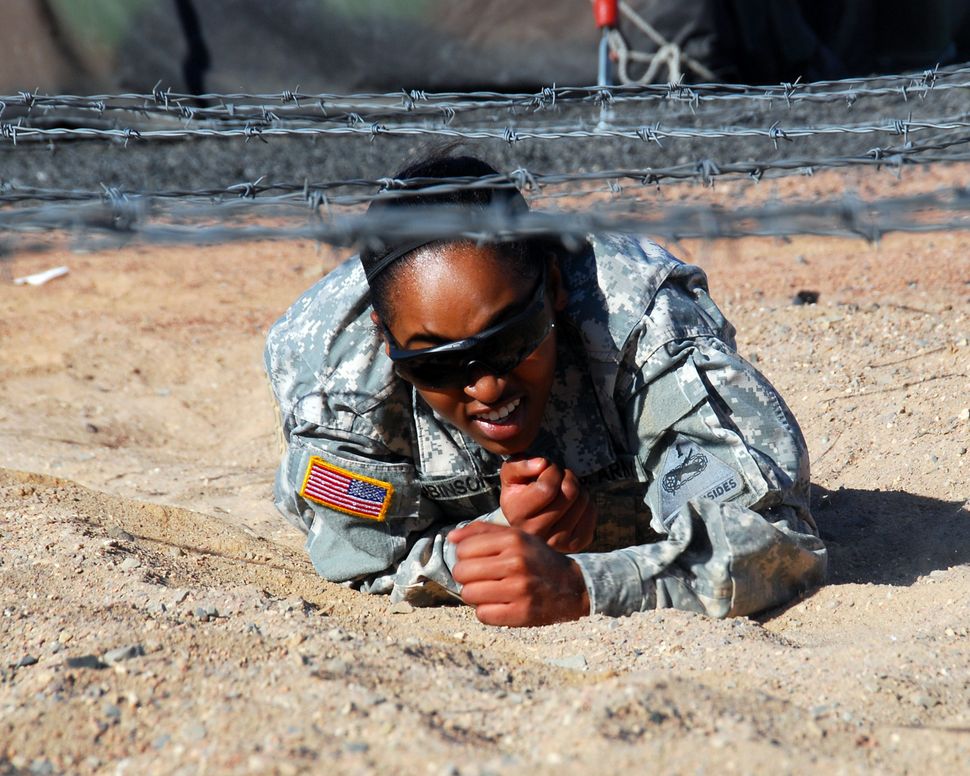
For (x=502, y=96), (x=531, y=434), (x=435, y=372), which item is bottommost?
(x=531, y=434)

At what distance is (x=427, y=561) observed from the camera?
2627 mm

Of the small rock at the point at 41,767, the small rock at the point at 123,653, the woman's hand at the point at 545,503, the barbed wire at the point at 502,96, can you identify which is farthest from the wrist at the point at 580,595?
the barbed wire at the point at 502,96

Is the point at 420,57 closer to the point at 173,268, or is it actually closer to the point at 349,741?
the point at 173,268

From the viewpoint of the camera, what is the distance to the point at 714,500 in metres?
2.33

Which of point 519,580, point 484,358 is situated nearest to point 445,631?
point 519,580

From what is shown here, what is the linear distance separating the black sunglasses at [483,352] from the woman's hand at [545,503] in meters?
0.27

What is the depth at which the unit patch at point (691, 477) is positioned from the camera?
7.66 feet

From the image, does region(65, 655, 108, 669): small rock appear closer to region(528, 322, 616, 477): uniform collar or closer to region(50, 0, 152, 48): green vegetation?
region(528, 322, 616, 477): uniform collar

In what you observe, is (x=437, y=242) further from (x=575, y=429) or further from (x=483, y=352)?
(x=575, y=429)

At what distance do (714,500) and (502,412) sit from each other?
17.5 inches

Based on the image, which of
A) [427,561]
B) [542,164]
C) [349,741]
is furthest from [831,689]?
[542,164]

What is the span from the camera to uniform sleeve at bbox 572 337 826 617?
231cm

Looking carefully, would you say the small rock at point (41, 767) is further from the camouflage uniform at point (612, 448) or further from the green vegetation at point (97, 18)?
the green vegetation at point (97, 18)

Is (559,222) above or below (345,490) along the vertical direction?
above
